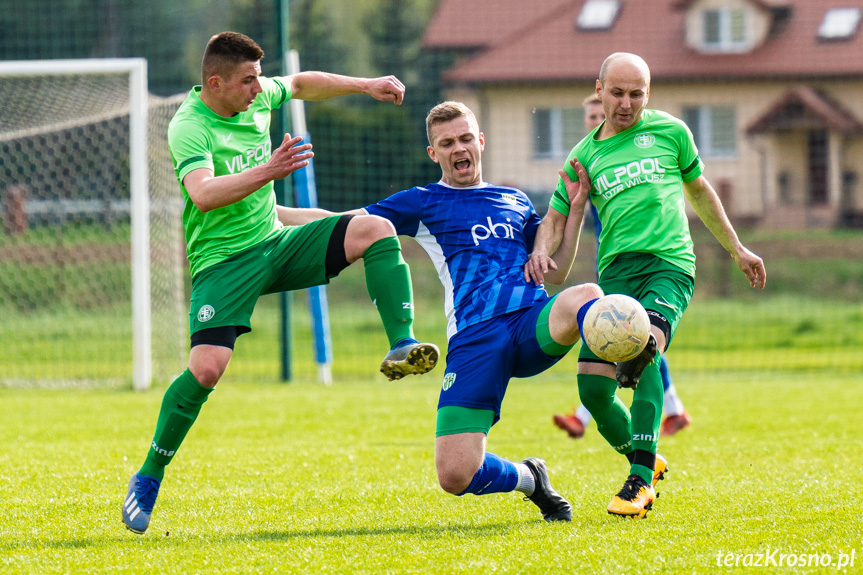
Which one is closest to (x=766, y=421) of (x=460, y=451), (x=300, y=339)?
(x=460, y=451)

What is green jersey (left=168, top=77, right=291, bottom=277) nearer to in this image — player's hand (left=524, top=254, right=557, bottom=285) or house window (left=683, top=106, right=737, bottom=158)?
player's hand (left=524, top=254, right=557, bottom=285)

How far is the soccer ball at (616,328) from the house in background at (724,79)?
61.2 ft

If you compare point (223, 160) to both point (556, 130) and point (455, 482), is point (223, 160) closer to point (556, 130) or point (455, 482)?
point (455, 482)

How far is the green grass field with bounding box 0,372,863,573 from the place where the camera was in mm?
3805

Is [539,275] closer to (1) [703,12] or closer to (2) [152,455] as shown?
(2) [152,455]

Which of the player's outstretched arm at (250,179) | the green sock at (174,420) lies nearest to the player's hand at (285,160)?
the player's outstretched arm at (250,179)

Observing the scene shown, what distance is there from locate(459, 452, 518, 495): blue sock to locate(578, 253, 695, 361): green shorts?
63cm

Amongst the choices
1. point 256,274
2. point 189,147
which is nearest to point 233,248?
point 256,274

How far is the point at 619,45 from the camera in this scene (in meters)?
27.1

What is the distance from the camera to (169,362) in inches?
465

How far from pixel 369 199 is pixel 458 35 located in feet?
45.7

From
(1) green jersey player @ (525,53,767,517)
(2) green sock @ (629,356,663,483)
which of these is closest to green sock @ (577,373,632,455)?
(1) green jersey player @ (525,53,767,517)

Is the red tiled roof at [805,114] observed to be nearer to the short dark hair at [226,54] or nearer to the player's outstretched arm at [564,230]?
the player's outstretched arm at [564,230]

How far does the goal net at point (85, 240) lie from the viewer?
35.0 feet
